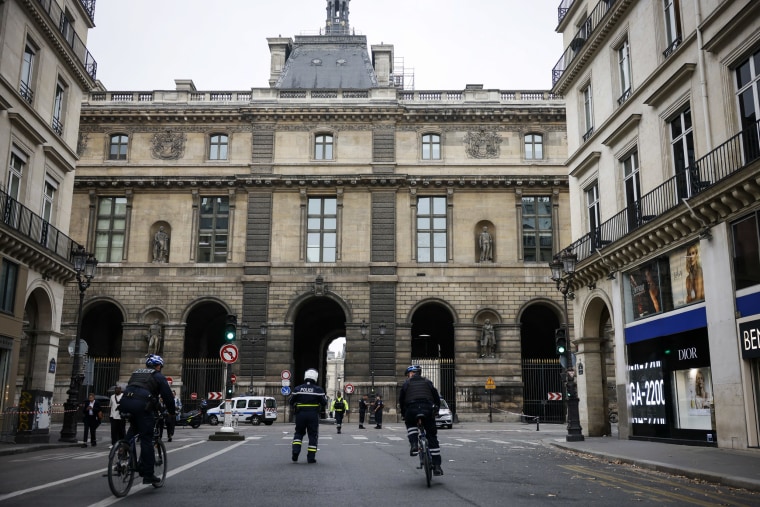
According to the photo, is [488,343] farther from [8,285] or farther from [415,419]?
[415,419]

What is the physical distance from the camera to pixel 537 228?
44.7 meters

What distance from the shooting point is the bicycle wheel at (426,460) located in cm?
1042

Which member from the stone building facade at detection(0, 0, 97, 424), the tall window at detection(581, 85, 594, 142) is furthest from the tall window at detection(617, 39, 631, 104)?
the stone building facade at detection(0, 0, 97, 424)

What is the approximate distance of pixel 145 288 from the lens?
43750 millimetres

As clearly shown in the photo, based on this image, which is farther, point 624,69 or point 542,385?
point 542,385

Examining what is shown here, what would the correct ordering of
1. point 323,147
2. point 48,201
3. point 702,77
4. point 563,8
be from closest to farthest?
point 702,77, point 48,201, point 563,8, point 323,147

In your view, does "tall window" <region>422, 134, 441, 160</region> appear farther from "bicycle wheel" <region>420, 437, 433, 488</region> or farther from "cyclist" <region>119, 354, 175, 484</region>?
"cyclist" <region>119, 354, 175, 484</region>

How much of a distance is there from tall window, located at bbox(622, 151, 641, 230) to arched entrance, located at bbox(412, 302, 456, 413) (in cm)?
2073

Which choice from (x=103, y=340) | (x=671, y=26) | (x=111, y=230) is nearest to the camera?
(x=671, y=26)

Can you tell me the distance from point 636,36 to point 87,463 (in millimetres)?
19624

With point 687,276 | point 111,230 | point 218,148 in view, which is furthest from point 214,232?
point 687,276

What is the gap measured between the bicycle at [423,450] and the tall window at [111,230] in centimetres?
3696

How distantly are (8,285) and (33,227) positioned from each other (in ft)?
9.81

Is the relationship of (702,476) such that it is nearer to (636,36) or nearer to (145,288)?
(636,36)
